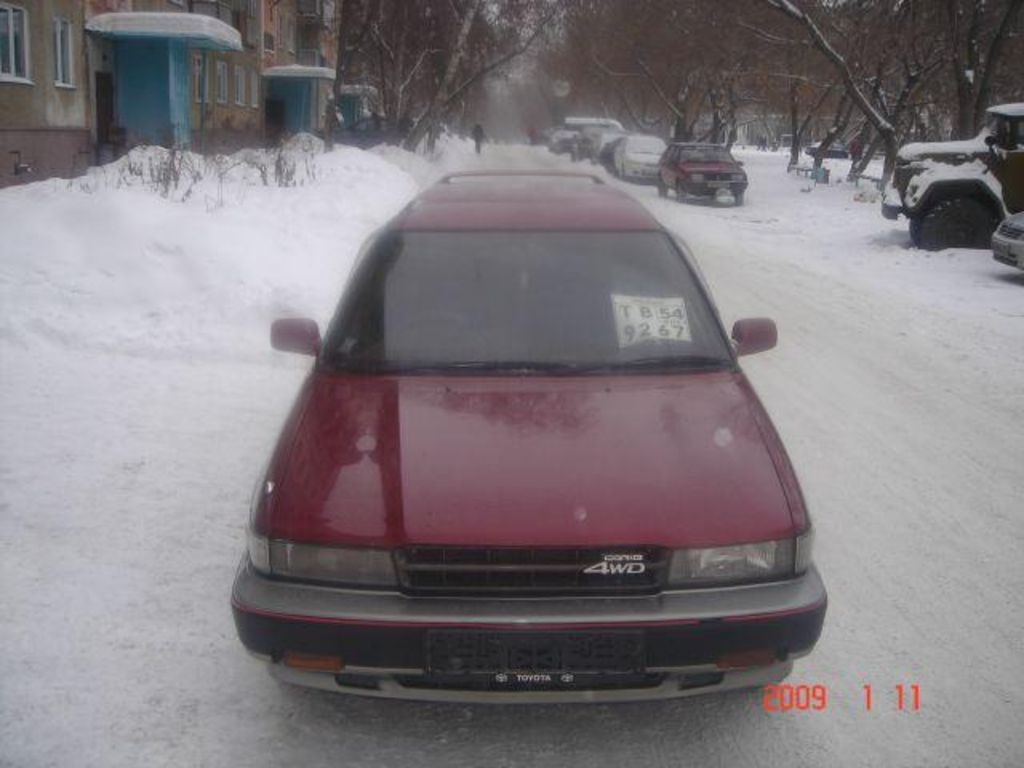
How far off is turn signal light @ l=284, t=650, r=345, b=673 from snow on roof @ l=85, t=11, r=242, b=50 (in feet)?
83.9

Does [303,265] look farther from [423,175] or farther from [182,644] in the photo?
[423,175]

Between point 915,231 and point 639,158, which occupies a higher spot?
point 639,158

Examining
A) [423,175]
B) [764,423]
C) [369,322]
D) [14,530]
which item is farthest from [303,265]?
[423,175]

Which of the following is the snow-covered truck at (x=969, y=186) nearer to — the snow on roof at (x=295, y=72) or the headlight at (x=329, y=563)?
the headlight at (x=329, y=563)

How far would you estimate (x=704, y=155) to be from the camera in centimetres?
2514

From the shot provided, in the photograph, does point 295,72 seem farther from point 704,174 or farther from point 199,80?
point 704,174

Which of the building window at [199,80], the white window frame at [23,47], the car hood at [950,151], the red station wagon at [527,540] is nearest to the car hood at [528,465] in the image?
the red station wagon at [527,540]

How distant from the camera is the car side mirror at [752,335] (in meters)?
4.25

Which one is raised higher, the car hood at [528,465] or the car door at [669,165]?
the car door at [669,165]

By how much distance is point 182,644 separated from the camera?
363 cm

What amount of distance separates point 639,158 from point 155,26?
1507cm

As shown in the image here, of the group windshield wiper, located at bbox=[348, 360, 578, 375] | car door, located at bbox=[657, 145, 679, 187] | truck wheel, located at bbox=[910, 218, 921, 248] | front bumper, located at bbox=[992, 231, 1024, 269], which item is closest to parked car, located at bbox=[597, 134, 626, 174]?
car door, located at bbox=[657, 145, 679, 187]

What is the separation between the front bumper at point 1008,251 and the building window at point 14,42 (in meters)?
17.9
